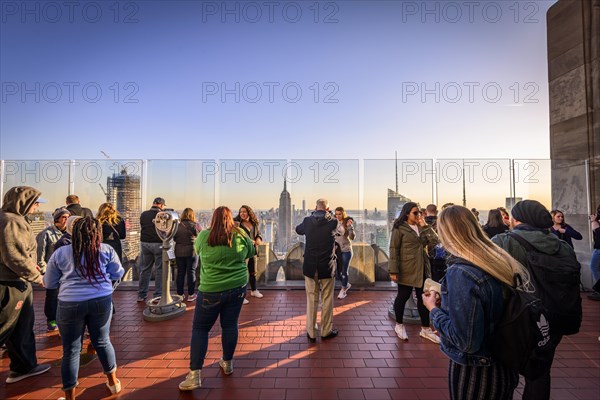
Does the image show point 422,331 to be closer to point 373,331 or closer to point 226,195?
point 373,331

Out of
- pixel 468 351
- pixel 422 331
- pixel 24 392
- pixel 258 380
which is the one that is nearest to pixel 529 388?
pixel 468 351

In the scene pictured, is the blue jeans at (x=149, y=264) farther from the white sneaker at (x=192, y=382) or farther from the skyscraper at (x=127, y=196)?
the white sneaker at (x=192, y=382)

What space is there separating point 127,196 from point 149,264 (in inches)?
97.4

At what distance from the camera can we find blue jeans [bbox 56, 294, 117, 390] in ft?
8.32

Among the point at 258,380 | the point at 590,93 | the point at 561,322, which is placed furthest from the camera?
the point at 590,93

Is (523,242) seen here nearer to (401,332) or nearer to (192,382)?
(401,332)

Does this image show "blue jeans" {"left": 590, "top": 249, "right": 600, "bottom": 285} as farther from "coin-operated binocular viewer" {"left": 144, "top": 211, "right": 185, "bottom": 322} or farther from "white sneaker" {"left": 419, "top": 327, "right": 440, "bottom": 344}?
"coin-operated binocular viewer" {"left": 144, "top": 211, "right": 185, "bottom": 322}

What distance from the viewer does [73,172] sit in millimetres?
7266

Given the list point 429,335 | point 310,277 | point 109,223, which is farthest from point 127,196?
point 429,335

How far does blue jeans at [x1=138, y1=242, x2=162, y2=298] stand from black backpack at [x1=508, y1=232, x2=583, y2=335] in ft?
19.0

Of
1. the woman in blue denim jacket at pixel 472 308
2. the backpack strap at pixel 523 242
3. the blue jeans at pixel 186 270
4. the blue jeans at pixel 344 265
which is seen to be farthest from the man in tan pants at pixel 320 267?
the blue jeans at pixel 186 270

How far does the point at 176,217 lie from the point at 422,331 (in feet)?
14.9

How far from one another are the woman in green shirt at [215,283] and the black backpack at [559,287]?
269 cm

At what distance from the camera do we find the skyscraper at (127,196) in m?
7.18
